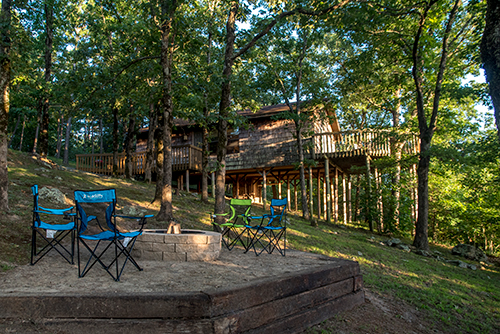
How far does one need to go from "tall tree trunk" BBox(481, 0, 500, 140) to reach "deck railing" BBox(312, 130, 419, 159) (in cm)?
1054

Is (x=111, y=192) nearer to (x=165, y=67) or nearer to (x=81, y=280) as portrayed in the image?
(x=81, y=280)

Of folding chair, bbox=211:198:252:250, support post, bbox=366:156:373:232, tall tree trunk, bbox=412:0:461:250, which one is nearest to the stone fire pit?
folding chair, bbox=211:198:252:250

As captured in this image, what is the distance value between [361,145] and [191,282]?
42.8 ft

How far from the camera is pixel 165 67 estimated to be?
811 centimetres

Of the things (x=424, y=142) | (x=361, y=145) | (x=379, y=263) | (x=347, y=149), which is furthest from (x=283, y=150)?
(x=379, y=263)

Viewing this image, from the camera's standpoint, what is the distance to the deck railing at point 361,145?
14.9 meters

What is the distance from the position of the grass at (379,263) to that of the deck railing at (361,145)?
4821 mm

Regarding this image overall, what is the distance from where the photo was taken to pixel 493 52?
4.00 m

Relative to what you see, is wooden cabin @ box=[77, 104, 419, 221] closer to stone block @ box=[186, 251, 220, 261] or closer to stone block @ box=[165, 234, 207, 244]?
stone block @ box=[186, 251, 220, 261]

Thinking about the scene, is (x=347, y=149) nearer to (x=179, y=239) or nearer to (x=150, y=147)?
(x=150, y=147)

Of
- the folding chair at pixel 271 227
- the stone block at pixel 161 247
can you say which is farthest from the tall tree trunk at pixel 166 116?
the stone block at pixel 161 247

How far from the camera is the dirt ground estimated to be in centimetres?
315

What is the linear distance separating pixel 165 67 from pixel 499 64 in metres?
6.70

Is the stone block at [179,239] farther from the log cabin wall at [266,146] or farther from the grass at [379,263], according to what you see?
the log cabin wall at [266,146]
